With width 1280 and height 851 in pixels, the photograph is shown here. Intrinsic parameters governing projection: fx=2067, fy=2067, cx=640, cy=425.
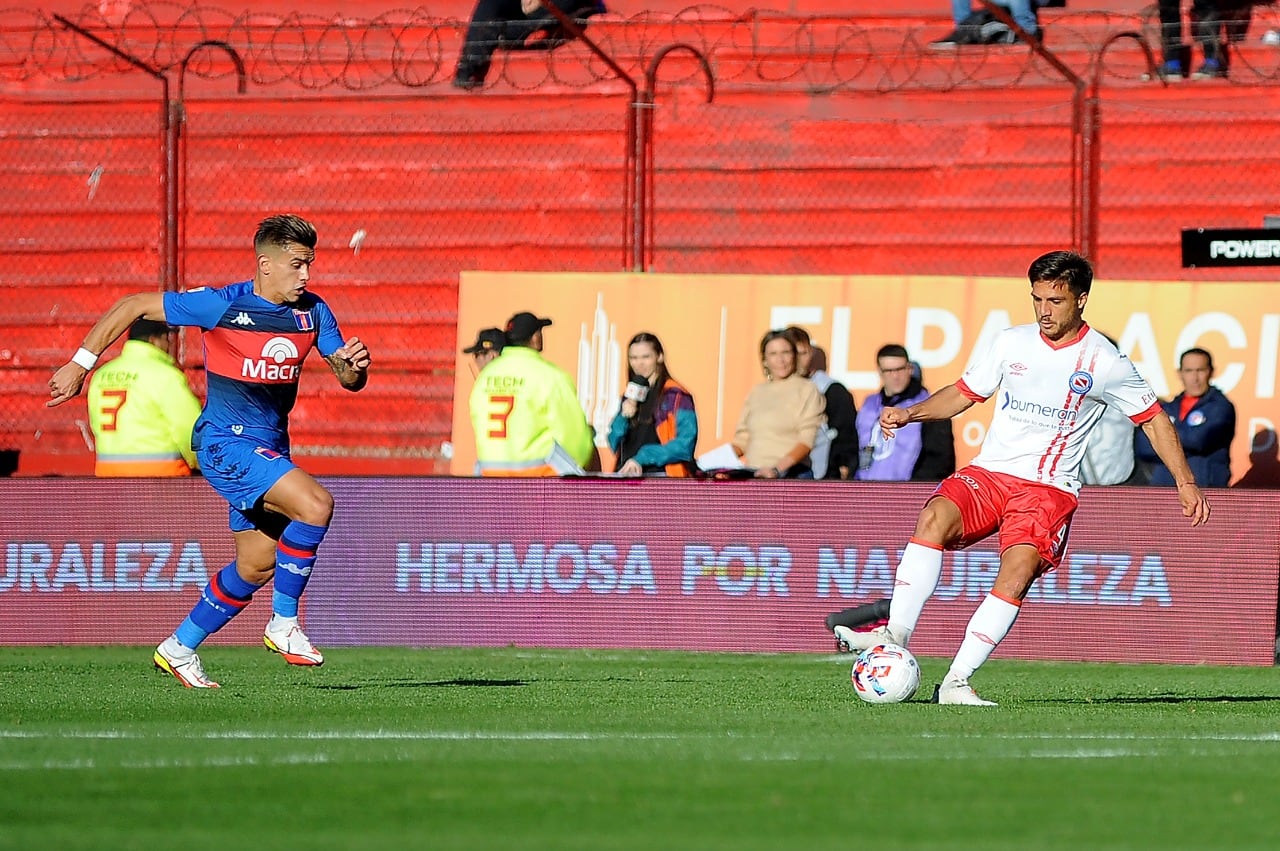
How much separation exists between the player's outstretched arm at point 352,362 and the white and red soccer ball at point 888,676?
8.16 ft

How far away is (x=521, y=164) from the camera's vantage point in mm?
18344

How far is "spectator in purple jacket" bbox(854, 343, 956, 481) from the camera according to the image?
1356 centimetres

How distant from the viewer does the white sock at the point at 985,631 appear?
8367mm

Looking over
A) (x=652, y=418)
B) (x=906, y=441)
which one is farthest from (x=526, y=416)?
(x=906, y=441)

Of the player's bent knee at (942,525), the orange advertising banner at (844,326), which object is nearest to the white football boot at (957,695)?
the player's bent knee at (942,525)

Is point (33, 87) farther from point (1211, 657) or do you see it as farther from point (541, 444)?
point (1211, 657)

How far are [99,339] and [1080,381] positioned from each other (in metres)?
4.14

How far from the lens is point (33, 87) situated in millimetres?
19453

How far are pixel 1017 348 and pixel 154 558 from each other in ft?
20.7

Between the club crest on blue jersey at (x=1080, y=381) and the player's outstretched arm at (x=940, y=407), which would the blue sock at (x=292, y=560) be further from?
the club crest on blue jersey at (x=1080, y=381)

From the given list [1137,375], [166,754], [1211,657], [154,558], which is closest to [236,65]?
[154,558]

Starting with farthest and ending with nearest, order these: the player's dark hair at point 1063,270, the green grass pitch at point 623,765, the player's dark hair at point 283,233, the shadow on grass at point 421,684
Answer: the shadow on grass at point 421,684 → the player's dark hair at point 283,233 → the player's dark hair at point 1063,270 → the green grass pitch at point 623,765

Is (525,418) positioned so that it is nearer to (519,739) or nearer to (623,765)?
(519,739)

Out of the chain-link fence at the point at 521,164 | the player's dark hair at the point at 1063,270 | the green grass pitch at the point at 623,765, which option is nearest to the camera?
the green grass pitch at the point at 623,765
